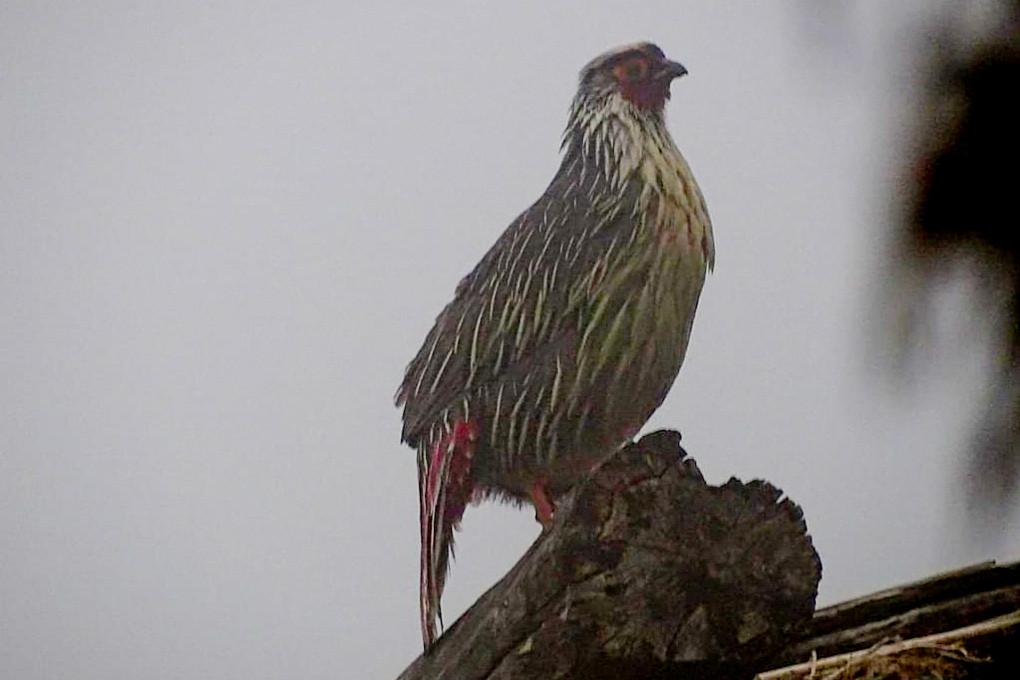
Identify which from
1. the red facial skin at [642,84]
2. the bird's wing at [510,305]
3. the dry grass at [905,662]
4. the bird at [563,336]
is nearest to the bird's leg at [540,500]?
the bird at [563,336]

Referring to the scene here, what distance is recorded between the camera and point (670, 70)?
185 centimetres

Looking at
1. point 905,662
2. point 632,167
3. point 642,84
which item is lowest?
point 905,662

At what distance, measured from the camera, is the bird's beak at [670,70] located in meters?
1.85

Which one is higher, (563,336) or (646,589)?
(563,336)

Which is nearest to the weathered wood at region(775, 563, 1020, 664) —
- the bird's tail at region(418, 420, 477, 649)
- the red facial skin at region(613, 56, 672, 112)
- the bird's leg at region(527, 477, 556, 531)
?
the bird's leg at region(527, 477, 556, 531)

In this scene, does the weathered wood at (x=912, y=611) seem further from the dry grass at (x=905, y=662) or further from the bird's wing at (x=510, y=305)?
the bird's wing at (x=510, y=305)

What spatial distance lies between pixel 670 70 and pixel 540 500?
71 centimetres

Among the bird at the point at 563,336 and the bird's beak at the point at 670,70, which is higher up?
the bird's beak at the point at 670,70

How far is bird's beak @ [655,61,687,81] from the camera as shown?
185 cm

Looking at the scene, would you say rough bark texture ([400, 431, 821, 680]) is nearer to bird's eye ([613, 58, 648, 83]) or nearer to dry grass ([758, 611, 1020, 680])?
dry grass ([758, 611, 1020, 680])

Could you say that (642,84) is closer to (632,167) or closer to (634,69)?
(634,69)

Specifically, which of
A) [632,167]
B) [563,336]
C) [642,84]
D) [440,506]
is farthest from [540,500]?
[642,84]

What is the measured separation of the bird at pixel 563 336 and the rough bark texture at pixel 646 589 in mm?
77

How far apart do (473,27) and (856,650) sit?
1.15m
